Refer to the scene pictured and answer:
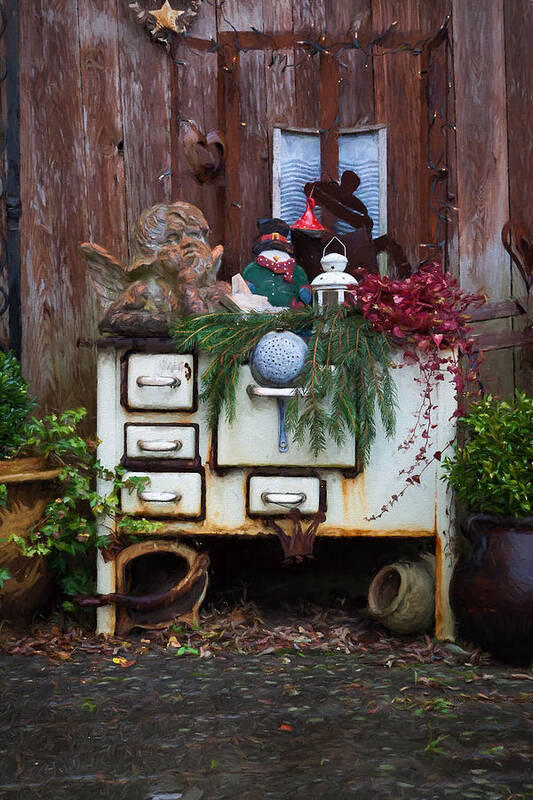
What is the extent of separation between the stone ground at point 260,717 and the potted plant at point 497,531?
0.13 metres

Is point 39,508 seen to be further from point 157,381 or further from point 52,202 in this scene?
point 52,202

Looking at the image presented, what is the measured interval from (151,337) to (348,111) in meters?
1.63

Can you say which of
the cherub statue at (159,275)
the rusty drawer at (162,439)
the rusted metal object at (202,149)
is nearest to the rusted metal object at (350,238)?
the rusted metal object at (202,149)

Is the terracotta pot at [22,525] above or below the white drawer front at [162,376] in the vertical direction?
below

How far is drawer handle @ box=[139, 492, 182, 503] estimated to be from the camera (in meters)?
2.78

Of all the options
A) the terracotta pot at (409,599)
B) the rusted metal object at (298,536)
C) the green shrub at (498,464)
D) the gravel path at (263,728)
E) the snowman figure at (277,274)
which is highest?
the snowman figure at (277,274)

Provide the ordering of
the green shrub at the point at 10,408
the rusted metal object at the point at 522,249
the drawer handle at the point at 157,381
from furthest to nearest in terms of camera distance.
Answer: the rusted metal object at the point at 522,249, the green shrub at the point at 10,408, the drawer handle at the point at 157,381

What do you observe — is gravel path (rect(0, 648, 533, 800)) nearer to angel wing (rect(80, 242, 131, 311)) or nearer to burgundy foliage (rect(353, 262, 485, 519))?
burgundy foliage (rect(353, 262, 485, 519))

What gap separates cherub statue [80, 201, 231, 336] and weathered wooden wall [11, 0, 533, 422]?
26.8 inches

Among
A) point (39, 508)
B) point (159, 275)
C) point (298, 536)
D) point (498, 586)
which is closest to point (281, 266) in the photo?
point (159, 275)

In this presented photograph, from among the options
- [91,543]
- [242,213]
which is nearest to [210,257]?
[242,213]

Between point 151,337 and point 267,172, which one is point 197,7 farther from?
point 151,337

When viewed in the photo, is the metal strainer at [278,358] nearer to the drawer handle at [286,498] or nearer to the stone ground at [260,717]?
the drawer handle at [286,498]

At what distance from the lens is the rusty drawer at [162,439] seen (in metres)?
2.80
